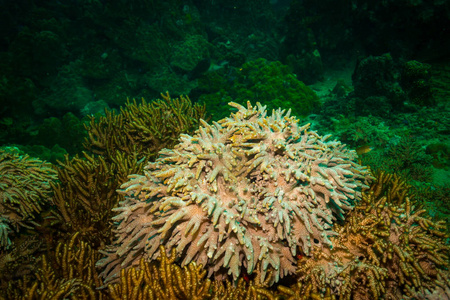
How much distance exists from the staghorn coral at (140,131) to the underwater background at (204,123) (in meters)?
0.04

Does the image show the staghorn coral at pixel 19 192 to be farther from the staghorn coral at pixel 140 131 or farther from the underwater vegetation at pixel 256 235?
the staghorn coral at pixel 140 131

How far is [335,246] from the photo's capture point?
7.86 ft

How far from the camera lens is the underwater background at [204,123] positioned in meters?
2.33

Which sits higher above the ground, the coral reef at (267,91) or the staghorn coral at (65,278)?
the coral reef at (267,91)

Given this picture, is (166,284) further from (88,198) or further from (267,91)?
(267,91)

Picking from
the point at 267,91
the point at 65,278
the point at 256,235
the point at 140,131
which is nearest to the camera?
the point at 256,235

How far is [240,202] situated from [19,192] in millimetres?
3548

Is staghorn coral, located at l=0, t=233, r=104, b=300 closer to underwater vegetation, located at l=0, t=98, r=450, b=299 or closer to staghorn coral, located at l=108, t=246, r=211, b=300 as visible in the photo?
underwater vegetation, located at l=0, t=98, r=450, b=299

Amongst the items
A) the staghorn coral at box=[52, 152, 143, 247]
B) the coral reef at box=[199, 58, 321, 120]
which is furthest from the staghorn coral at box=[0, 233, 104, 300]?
the coral reef at box=[199, 58, 321, 120]

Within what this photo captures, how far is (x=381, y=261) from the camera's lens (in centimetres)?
241

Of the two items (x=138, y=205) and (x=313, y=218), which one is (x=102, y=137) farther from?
(x=313, y=218)

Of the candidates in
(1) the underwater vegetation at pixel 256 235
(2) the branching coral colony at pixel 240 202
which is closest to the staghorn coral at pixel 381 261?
(1) the underwater vegetation at pixel 256 235

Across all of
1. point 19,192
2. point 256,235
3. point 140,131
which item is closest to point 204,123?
point 256,235

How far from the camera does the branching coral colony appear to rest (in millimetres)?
2131
